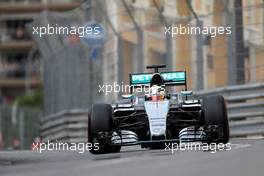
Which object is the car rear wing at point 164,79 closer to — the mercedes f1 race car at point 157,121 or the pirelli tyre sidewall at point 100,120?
the mercedes f1 race car at point 157,121

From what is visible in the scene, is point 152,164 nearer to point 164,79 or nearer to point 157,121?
point 157,121

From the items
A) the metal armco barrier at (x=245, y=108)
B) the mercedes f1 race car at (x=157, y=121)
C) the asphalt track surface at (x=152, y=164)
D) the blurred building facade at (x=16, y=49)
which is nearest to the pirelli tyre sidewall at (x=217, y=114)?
the mercedes f1 race car at (x=157, y=121)

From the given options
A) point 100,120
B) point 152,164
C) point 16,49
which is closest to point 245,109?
point 100,120

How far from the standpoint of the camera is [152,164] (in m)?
11.7

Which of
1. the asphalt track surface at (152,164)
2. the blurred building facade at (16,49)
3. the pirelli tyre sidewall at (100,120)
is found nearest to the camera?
the asphalt track surface at (152,164)

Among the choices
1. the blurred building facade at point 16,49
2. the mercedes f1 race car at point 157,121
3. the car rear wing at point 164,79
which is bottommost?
the mercedes f1 race car at point 157,121

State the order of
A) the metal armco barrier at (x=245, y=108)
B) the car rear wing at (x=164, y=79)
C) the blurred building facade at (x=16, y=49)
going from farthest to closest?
1. the blurred building facade at (x=16, y=49)
2. the metal armco barrier at (x=245, y=108)
3. the car rear wing at (x=164, y=79)

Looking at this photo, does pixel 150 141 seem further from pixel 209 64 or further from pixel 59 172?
pixel 209 64

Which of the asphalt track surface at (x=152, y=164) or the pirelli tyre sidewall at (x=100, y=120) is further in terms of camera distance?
the pirelli tyre sidewall at (x=100, y=120)

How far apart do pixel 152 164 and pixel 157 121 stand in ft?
7.35

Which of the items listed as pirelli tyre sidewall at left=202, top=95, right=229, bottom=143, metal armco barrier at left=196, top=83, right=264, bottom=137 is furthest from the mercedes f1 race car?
metal armco barrier at left=196, top=83, right=264, bottom=137

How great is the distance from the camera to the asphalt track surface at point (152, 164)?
10.8 m

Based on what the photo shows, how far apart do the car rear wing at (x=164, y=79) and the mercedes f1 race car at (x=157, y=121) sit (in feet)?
0.83

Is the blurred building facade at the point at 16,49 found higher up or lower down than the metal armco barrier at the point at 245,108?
higher up
